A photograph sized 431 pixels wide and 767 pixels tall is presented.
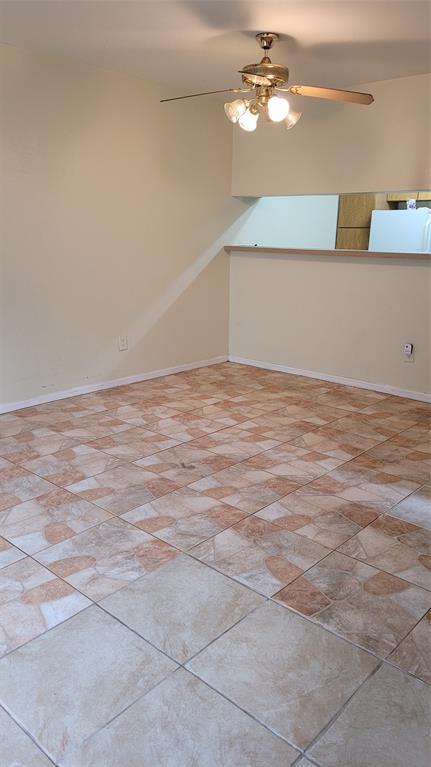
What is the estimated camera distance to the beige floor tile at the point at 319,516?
93.7 inches

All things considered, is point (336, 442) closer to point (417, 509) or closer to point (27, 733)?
point (417, 509)

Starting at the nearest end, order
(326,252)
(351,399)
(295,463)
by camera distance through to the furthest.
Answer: (295,463)
(351,399)
(326,252)

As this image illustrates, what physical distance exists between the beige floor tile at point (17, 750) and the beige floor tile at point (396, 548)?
50.9 inches

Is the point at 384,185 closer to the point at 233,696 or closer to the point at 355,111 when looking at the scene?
the point at 355,111

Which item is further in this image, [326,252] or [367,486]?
[326,252]

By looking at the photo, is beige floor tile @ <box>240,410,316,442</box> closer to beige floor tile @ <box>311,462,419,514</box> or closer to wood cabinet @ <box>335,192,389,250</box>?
beige floor tile @ <box>311,462,419,514</box>

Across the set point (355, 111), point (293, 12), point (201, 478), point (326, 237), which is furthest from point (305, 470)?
point (326, 237)

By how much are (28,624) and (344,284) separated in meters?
3.60

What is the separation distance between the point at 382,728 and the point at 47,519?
5.03 feet

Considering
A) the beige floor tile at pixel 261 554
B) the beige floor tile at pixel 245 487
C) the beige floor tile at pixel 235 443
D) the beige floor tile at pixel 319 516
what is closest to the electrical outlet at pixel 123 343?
the beige floor tile at pixel 235 443

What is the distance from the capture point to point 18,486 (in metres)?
2.76

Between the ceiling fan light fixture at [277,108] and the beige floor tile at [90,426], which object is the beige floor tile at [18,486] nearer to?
the beige floor tile at [90,426]

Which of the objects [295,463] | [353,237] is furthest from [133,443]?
[353,237]

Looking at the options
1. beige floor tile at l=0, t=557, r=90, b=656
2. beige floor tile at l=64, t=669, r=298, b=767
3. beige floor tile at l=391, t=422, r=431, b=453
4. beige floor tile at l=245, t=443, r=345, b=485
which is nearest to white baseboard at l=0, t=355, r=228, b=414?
beige floor tile at l=245, t=443, r=345, b=485
